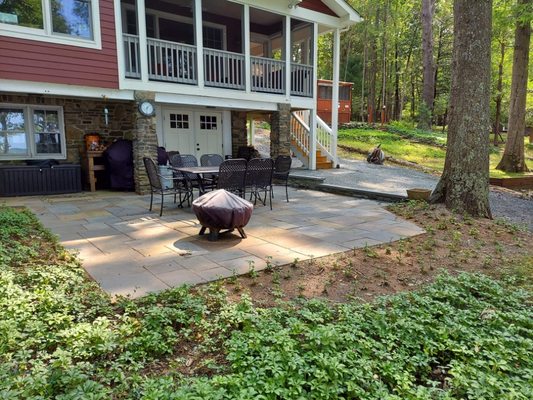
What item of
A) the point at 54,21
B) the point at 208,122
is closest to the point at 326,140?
the point at 208,122

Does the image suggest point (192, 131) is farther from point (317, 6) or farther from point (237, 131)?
point (317, 6)

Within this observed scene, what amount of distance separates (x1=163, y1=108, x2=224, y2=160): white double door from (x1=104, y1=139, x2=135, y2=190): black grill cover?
1.94 metres

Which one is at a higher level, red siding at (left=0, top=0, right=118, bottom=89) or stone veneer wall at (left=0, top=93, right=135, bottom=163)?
red siding at (left=0, top=0, right=118, bottom=89)

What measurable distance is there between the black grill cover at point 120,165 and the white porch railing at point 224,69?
8.18 feet

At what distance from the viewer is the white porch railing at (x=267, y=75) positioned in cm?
992

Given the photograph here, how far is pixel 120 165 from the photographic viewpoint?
8500 millimetres

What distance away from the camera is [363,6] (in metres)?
23.8

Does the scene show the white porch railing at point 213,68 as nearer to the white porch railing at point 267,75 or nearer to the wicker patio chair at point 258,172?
the white porch railing at point 267,75

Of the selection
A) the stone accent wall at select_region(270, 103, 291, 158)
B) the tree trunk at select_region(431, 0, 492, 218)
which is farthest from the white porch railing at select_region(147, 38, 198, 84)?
the tree trunk at select_region(431, 0, 492, 218)

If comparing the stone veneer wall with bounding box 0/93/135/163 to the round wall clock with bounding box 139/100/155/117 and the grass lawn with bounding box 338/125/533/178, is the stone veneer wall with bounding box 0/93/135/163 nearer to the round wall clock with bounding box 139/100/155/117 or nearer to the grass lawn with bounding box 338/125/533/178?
the round wall clock with bounding box 139/100/155/117

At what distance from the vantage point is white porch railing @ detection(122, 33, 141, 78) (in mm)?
7852

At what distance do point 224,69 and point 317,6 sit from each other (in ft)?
12.0

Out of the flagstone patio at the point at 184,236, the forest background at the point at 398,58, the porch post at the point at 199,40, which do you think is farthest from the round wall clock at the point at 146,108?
the forest background at the point at 398,58

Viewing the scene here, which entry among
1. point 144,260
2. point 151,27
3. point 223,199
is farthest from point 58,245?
point 151,27
